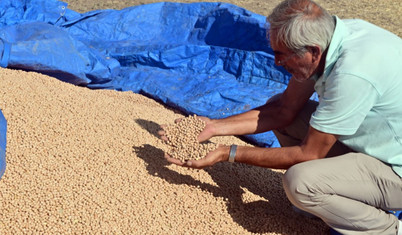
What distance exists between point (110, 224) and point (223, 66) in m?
2.37

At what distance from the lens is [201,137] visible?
101 inches

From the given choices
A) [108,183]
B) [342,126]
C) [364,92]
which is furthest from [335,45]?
[108,183]

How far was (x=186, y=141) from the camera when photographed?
2.43 metres

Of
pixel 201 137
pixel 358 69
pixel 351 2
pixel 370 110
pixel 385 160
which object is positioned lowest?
pixel 351 2

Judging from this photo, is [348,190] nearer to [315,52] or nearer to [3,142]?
[315,52]

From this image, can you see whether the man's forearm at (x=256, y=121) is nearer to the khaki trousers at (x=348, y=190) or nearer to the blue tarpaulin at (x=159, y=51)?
the khaki trousers at (x=348, y=190)

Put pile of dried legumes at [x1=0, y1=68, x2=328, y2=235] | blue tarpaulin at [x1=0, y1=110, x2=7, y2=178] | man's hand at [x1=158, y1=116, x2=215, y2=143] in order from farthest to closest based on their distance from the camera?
man's hand at [x1=158, y1=116, x2=215, y2=143] < blue tarpaulin at [x1=0, y1=110, x2=7, y2=178] < pile of dried legumes at [x1=0, y1=68, x2=328, y2=235]

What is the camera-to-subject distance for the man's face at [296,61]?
2096 millimetres

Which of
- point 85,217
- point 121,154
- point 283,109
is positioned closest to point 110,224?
point 85,217

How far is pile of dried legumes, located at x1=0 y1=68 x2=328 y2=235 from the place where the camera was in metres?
2.19

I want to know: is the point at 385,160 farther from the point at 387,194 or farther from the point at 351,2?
the point at 351,2

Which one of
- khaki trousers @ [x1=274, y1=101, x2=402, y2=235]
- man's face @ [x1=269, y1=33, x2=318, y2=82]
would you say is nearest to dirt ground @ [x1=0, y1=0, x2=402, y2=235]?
khaki trousers @ [x1=274, y1=101, x2=402, y2=235]

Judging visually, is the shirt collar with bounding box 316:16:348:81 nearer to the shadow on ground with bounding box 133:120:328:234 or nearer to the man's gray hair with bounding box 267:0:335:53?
the man's gray hair with bounding box 267:0:335:53

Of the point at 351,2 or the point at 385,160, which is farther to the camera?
the point at 351,2
